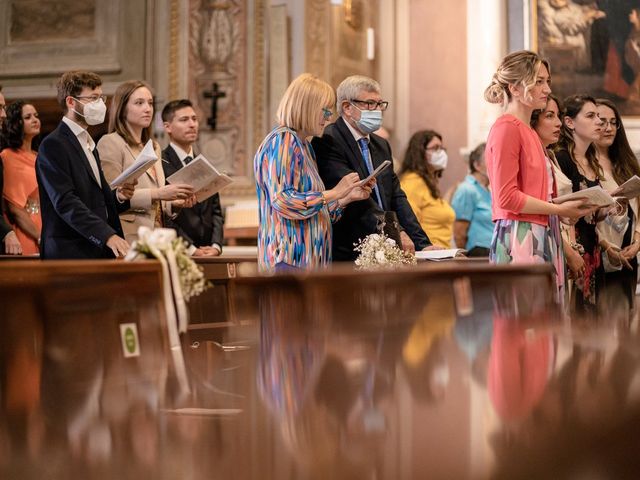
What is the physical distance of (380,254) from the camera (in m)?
3.81

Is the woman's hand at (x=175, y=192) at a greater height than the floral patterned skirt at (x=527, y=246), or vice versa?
the woman's hand at (x=175, y=192)

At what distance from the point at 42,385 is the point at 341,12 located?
8.74m

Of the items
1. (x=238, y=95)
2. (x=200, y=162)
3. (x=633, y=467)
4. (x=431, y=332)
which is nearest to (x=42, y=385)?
(x=431, y=332)

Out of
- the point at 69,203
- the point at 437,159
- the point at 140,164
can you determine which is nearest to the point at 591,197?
the point at 140,164

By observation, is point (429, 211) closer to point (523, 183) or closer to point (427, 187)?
point (427, 187)

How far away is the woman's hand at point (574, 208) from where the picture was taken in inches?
149

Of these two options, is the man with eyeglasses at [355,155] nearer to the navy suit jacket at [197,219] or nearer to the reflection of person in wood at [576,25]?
the navy suit jacket at [197,219]

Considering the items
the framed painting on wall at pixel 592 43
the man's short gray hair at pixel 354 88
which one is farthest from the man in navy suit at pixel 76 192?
the framed painting on wall at pixel 592 43

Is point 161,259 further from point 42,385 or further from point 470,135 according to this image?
point 470,135

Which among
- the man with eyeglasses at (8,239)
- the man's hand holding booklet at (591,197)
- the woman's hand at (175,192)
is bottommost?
the man with eyeglasses at (8,239)

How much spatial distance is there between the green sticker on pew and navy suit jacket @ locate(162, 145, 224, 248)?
277 cm

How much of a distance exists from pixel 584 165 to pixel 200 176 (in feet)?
6.45

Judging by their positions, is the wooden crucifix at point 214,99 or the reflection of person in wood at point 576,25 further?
the wooden crucifix at point 214,99

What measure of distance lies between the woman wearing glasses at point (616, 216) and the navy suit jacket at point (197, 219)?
1.96m
